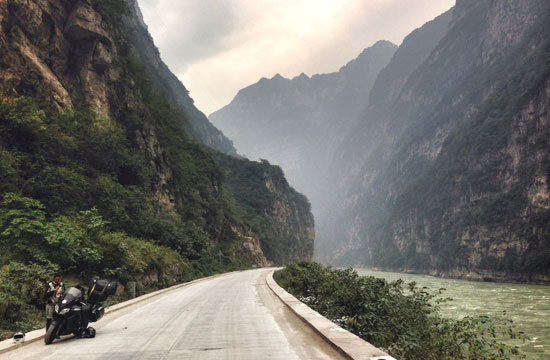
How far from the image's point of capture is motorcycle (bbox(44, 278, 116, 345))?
7410 millimetres

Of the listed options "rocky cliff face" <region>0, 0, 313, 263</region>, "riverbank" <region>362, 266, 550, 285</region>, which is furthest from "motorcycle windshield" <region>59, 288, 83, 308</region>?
"riverbank" <region>362, 266, 550, 285</region>

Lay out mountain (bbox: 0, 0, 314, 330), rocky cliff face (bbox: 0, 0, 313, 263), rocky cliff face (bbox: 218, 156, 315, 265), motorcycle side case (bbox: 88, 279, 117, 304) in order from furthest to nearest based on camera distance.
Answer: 1. rocky cliff face (bbox: 218, 156, 315, 265)
2. rocky cliff face (bbox: 0, 0, 313, 263)
3. mountain (bbox: 0, 0, 314, 330)
4. motorcycle side case (bbox: 88, 279, 117, 304)

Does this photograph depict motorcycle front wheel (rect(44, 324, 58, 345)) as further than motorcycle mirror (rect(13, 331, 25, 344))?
Yes

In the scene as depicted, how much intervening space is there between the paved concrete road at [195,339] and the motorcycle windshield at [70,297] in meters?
0.80

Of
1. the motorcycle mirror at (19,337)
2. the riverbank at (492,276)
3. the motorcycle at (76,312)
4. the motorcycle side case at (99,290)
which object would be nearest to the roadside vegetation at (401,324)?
the motorcycle side case at (99,290)

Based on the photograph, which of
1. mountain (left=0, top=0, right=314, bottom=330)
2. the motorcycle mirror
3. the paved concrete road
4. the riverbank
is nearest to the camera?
the paved concrete road

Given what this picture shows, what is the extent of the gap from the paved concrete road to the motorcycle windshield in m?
0.80

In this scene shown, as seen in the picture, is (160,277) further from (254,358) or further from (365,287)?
(254,358)

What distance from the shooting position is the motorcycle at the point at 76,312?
24.3 ft

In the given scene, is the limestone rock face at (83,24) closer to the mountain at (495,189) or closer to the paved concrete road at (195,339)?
the paved concrete road at (195,339)

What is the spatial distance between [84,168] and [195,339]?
→ 1946 cm

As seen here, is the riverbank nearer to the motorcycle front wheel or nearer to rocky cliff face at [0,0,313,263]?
rocky cliff face at [0,0,313,263]

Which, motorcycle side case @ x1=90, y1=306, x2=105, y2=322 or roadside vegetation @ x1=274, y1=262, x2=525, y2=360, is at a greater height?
→ motorcycle side case @ x1=90, y1=306, x2=105, y2=322

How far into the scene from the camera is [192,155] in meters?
56.9
